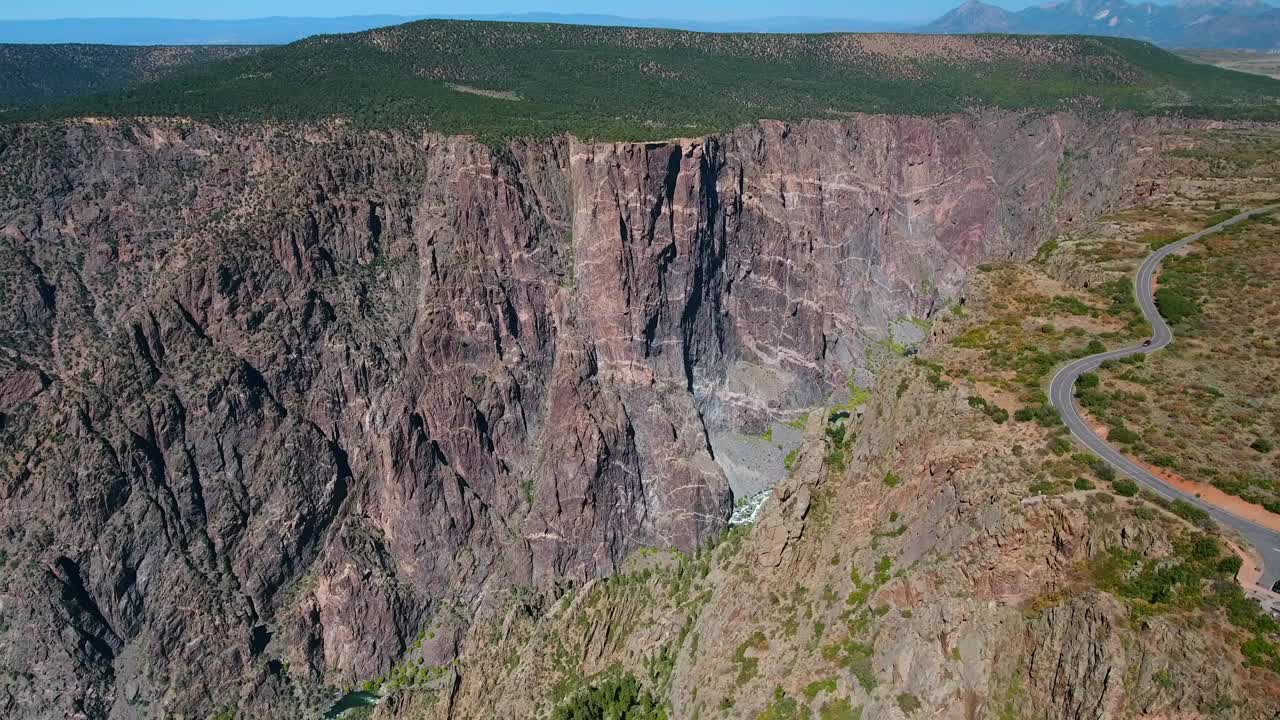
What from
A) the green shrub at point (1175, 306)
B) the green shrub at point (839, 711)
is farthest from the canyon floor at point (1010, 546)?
the green shrub at point (1175, 306)

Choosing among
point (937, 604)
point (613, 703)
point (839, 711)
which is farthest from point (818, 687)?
point (613, 703)

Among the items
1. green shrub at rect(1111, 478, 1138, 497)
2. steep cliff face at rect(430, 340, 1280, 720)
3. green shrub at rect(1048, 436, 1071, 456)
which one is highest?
green shrub at rect(1048, 436, 1071, 456)

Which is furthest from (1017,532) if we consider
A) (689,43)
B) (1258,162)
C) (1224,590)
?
(689,43)

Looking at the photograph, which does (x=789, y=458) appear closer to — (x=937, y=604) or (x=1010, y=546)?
(x=937, y=604)

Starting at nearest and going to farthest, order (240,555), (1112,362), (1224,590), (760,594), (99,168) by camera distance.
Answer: (1224,590)
(1112,362)
(760,594)
(240,555)
(99,168)

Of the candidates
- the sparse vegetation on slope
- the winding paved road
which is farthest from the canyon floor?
the sparse vegetation on slope

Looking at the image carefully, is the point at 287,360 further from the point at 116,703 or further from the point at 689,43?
the point at 689,43

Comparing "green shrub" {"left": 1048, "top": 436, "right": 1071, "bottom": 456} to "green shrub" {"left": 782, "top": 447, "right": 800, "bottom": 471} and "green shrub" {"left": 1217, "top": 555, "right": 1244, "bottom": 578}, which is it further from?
"green shrub" {"left": 782, "top": 447, "right": 800, "bottom": 471}
